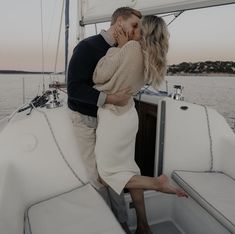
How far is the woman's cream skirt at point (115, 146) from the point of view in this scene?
5.34 feet

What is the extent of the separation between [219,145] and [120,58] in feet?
3.76

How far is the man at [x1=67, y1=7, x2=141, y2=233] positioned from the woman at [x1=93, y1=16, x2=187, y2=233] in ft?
0.18

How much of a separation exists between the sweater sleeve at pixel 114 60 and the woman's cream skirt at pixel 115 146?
0.18 m

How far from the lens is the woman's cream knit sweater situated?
1.55 m

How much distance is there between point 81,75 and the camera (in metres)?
1.67

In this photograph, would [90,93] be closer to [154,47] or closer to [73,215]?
[154,47]

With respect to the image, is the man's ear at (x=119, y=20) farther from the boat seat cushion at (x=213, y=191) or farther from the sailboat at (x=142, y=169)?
the boat seat cushion at (x=213, y=191)

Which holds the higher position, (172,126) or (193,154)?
(172,126)

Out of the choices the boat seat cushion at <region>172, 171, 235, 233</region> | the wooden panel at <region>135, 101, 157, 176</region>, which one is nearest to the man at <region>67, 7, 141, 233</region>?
the boat seat cushion at <region>172, 171, 235, 233</region>

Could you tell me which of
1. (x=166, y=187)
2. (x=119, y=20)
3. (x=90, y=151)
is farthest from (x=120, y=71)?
(x=166, y=187)

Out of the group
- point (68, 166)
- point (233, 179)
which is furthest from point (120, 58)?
point (233, 179)

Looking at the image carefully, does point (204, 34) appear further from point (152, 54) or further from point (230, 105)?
point (230, 105)

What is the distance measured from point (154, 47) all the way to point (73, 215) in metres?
0.92

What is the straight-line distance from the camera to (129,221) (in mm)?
2029
